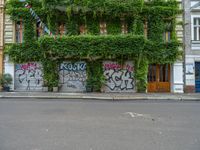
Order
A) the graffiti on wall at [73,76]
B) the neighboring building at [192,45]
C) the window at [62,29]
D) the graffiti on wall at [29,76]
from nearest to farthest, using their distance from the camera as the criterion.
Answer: the neighboring building at [192,45] < the graffiti on wall at [73,76] < the graffiti on wall at [29,76] < the window at [62,29]

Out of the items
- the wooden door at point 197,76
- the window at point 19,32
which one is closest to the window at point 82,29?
the window at point 19,32

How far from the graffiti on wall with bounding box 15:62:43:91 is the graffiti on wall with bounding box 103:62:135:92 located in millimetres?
5461

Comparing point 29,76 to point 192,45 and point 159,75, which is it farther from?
point 192,45

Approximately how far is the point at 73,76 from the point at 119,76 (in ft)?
12.4

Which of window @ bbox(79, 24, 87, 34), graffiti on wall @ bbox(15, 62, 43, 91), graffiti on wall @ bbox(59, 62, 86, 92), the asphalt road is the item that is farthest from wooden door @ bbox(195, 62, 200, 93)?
graffiti on wall @ bbox(15, 62, 43, 91)

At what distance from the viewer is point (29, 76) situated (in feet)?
61.2

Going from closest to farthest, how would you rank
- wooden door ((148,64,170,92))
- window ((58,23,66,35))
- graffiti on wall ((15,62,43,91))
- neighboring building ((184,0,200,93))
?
1. neighboring building ((184,0,200,93))
2. graffiti on wall ((15,62,43,91))
3. wooden door ((148,64,170,92))
4. window ((58,23,66,35))

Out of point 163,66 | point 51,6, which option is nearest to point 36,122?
point 51,6

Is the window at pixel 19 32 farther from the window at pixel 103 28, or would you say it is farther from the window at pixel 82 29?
the window at pixel 103 28

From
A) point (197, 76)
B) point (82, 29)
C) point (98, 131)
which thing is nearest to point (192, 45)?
point (197, 76)

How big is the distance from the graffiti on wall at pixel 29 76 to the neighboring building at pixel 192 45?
39.6 ft

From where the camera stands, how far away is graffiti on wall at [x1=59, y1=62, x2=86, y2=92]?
18.4m

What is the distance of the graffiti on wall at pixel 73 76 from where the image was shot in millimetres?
18438

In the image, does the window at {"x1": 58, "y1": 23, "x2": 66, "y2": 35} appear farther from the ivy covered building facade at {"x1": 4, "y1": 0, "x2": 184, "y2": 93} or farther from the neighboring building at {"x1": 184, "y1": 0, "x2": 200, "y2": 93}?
the neighboring building at {"x1": 184, "y1": 0, "x2": 200, "y2": 93}
